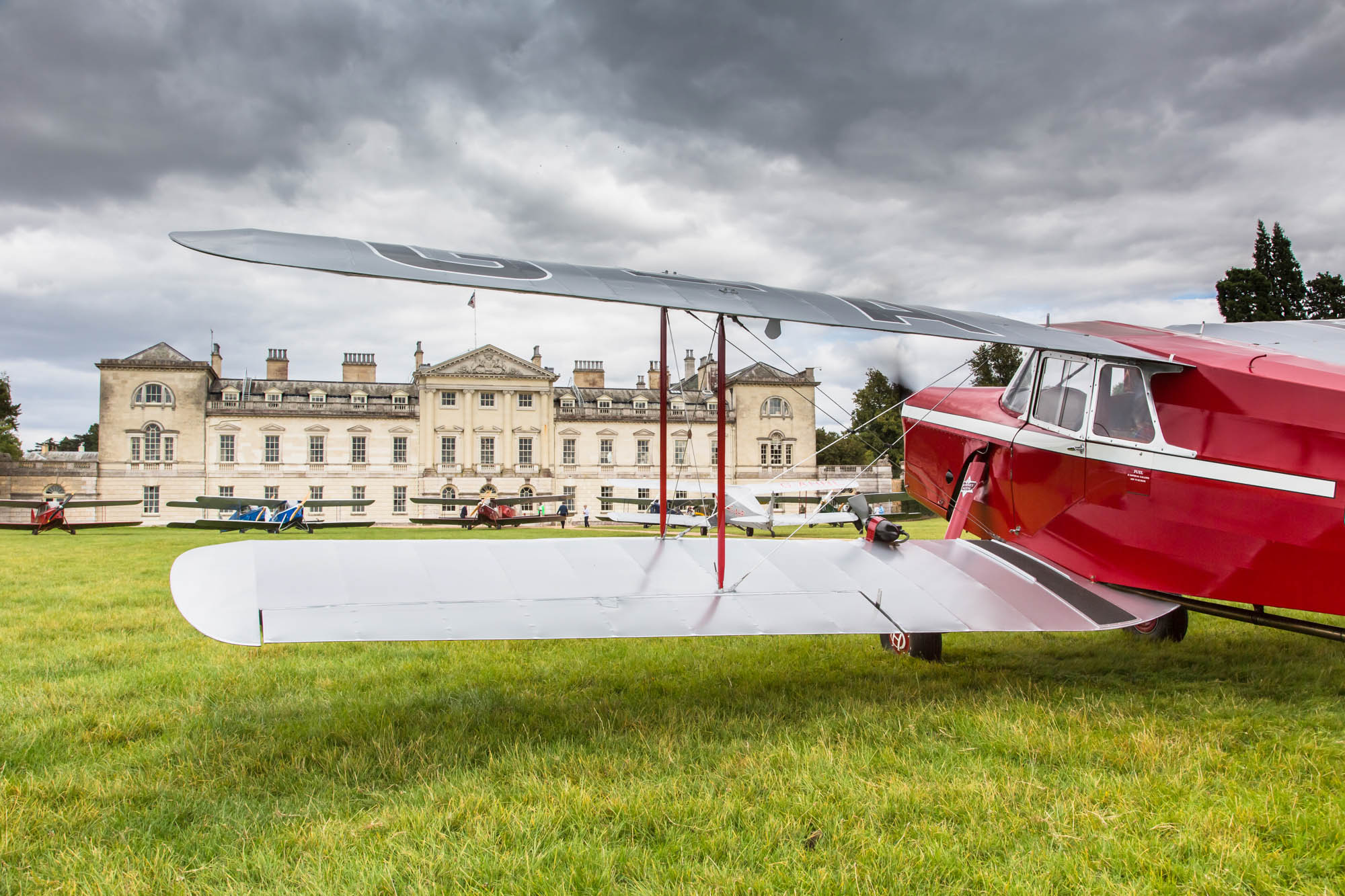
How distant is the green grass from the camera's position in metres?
2.62

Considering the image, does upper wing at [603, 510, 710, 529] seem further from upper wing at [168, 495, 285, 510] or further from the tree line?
the tree line

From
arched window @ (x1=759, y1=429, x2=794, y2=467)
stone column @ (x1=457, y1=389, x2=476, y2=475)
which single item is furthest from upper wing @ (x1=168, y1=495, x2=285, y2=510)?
arched window @ (x1=759, y1=429, x2=794, y2=467)

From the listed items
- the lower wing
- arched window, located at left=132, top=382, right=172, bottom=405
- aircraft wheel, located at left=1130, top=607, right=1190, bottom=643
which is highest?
arched window, located at left=132, top=382, right=172, bottom=405

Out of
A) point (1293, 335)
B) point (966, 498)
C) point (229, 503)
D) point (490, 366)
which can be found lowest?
Result: point (229, 503)

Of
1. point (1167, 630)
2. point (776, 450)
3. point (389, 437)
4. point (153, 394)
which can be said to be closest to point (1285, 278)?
point (776, 450)

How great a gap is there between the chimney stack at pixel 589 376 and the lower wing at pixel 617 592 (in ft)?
194

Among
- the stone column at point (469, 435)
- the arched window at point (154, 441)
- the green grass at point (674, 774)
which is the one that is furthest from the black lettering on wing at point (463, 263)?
the arched window at point (154, 441)

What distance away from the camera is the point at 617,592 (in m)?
4.26

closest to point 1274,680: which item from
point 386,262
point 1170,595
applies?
point 1170,595

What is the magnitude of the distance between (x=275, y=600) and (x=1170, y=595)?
4717 millimetres

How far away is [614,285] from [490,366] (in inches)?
2166

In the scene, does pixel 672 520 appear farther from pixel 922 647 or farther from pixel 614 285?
pixel 614 285

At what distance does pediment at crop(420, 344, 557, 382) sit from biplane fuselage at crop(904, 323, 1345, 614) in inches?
2117

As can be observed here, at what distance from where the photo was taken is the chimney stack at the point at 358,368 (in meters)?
59.5
